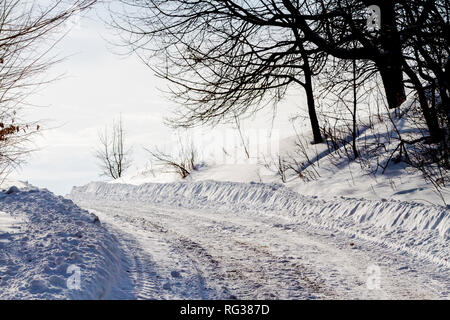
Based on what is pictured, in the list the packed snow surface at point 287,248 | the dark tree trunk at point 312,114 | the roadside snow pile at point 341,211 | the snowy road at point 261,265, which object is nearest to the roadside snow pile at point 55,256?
the snowy road at point 261,265

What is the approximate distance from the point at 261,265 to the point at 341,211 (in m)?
3.88

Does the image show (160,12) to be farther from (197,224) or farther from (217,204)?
(197,224)

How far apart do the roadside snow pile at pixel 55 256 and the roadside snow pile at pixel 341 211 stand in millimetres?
4375

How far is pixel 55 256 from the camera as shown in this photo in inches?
235

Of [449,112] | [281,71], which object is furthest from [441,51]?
[281,71]

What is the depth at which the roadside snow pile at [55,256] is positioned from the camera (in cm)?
494

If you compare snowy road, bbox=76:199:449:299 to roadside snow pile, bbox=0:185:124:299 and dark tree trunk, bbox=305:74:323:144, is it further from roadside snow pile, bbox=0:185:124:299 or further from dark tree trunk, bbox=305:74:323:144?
dark tree trunk, bbox=305:74:323:144

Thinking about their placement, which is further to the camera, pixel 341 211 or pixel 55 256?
pixel 341 211

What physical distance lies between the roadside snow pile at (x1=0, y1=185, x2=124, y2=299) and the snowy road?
1.04 feet
